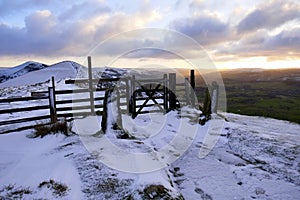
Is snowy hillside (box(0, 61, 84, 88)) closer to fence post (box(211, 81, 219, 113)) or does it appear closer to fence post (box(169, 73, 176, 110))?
fence post (box(169, 73, 176, 110))

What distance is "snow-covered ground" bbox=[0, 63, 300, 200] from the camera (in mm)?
4094

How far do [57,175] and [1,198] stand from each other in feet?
3.04

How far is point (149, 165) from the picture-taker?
16.5 ft

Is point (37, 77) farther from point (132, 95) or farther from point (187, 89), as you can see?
point (187, 89)

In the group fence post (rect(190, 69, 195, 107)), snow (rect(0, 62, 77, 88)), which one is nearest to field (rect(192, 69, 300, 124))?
fence post (rect(190, 69, 195, 107))

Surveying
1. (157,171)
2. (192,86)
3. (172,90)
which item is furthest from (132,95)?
(157,171)

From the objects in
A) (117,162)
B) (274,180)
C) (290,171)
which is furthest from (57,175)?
(290,171)

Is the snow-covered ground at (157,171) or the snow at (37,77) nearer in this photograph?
the snow-covered ground at (157,171)

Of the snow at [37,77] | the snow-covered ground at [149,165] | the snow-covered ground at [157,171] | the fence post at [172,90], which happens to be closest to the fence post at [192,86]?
the fence post at [172,90]

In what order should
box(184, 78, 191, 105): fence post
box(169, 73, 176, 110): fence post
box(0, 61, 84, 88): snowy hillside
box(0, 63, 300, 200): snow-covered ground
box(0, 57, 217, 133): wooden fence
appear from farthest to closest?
box(0, 61, 84, 88): snowy hillside, box(184, 78, 191, 105): fence post, box(169, 73, 176, 110): fence post, box(0, 57, 217, 133): wooden fence, box(0, 63, 300, 200): snow-covered ground

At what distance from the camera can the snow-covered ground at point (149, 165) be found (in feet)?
13.4

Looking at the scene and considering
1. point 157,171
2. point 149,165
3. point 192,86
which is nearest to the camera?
point 157,171

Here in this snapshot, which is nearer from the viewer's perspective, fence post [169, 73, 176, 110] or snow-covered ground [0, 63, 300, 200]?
snow-covered ground [0, 63, 300, 200]

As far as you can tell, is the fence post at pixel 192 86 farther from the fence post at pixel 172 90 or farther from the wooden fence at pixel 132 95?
the fence post at pixel 172 90
